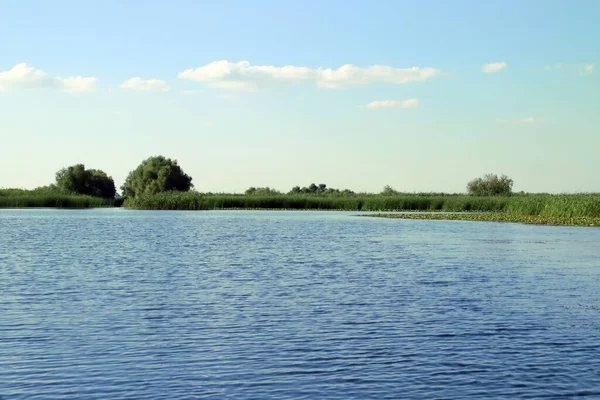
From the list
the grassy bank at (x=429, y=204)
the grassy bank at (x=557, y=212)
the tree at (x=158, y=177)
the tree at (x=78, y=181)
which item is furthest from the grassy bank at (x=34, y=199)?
the grassy bank at (x=557, y=212)

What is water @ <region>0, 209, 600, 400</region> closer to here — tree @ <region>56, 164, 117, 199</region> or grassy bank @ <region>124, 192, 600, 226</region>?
grassy bank @ <region>124, 192, 600, 226</region>

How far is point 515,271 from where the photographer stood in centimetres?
2595

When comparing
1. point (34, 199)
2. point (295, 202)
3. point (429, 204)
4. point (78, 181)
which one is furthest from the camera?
point (78, 181)

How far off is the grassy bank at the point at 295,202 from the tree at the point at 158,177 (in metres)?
13.5

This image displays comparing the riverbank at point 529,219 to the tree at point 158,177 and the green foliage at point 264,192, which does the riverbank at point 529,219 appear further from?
the tree at point 158,177

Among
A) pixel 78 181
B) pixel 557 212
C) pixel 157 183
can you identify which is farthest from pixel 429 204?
pixel 78 181

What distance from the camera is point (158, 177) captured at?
124500mm

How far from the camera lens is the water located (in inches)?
435

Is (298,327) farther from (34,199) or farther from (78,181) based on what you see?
(78,181)

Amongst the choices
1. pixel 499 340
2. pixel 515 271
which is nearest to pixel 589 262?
pixel 515 271

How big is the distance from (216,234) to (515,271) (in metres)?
25.0

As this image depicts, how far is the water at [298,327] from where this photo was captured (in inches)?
435

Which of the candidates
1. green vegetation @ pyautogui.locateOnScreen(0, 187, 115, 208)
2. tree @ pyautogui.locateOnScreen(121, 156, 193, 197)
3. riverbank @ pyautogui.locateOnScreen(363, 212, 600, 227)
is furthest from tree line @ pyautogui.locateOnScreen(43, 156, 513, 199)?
riverbank @ pyautogui.locateOnScreen(363, 212, 600, 227)

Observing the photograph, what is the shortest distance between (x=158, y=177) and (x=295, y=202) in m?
31.9
